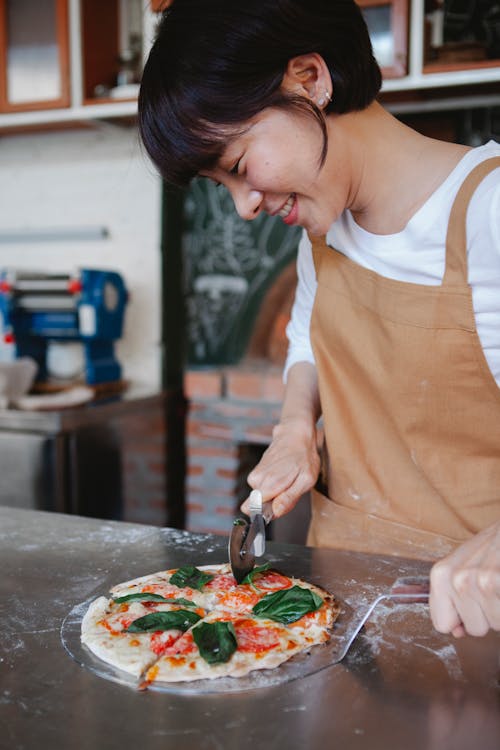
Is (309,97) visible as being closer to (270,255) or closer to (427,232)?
(427,232)

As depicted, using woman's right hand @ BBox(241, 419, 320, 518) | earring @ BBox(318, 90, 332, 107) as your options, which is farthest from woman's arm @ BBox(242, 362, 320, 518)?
earring @ BBox(318, 90, 332, 107)

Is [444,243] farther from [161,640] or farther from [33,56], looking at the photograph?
[33,56]

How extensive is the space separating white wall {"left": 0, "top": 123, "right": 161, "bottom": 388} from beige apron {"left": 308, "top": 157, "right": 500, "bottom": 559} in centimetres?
216

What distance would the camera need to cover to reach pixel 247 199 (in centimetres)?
121

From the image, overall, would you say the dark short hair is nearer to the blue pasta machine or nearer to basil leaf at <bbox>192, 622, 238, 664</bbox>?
basil leaf at <bbox>192, 622, 238, 664</bbox>

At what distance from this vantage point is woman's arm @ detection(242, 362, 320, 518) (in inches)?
52.7

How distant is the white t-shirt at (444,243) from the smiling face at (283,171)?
142 mm

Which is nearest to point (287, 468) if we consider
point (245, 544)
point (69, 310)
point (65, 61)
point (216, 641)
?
point (245, 544)

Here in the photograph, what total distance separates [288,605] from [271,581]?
0.39 ft

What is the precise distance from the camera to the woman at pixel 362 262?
1.06 meters

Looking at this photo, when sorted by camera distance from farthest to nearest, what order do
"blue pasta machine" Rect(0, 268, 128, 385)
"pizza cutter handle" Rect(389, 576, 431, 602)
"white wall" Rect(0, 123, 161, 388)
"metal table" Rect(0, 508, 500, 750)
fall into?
"white wall" Rect(0, 123, 161, 388) → "blue pasta machine" Rect(0, 268, 128, 385) → "pizza cutter handle" Rect(389, 576, 431, 602) → "metal table" Rect(0, 508, 500, 750)

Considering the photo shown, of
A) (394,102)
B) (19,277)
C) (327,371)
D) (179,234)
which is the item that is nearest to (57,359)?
(19,277)

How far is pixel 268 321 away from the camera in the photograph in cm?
350

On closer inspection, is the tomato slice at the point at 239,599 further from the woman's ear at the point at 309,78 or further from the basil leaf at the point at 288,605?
the woman's ear at the point at 309,78
